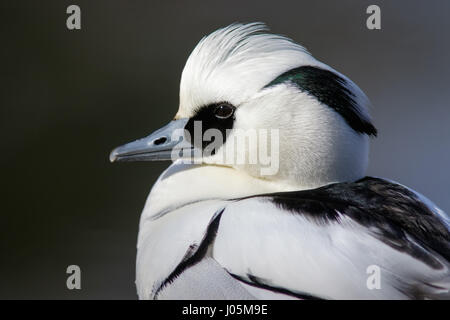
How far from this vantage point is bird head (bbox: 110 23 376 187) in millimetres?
1474

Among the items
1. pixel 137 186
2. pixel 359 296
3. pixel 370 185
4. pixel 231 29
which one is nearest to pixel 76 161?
pixel 137 186

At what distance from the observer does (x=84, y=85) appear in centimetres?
342

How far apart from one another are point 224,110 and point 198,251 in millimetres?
371

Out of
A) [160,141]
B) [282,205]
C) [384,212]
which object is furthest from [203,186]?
[384,212]

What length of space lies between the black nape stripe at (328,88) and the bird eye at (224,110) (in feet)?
0.35

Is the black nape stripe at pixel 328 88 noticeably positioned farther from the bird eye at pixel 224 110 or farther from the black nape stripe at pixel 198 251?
the black nape stripe at pixel 198 251

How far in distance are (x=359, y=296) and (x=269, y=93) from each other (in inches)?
21.3

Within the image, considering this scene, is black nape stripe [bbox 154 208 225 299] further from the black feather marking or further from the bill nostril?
the bill nostril

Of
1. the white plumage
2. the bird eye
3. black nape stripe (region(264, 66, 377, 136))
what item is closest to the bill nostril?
the white plumage

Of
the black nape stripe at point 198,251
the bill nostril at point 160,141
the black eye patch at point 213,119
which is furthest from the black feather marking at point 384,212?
the bill nostril at point 160,141

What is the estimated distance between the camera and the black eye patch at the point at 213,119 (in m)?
1.52

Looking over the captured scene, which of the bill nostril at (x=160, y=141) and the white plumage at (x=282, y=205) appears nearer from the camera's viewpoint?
the white plumage at (x=282, y=205)
